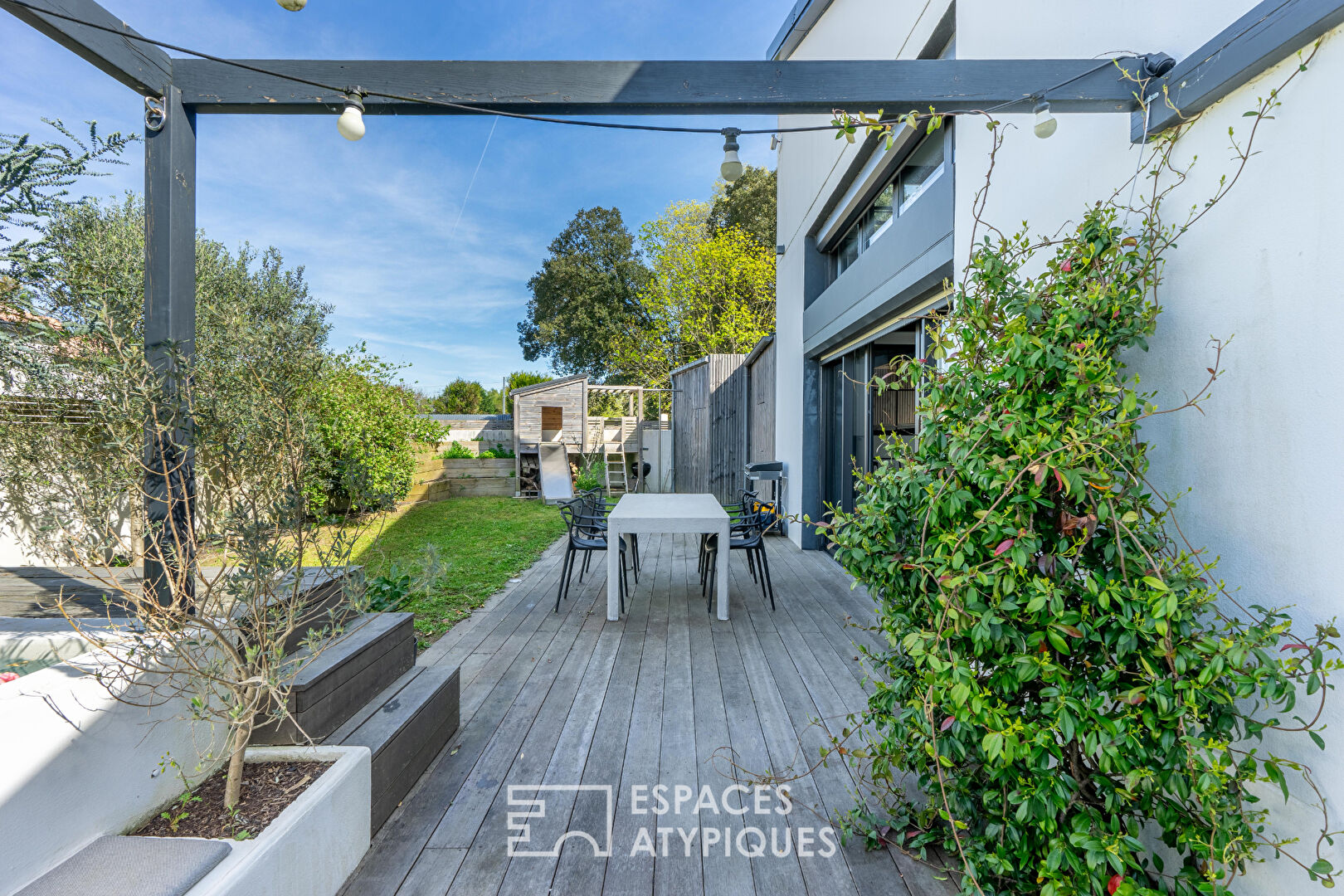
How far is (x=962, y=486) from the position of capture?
144 centimetres

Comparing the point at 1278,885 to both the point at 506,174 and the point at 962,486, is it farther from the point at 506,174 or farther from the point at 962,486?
the point at 506,174

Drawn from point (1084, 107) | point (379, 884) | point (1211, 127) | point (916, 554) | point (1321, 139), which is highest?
point (1084, 107)

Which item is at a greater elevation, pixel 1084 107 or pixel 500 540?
pixel 1084 107

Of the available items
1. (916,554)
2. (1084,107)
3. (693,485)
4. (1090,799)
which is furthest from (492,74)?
(693,485)

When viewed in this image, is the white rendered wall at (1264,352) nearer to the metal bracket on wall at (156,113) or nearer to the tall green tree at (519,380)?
the metal bracket on wall at (156,113)

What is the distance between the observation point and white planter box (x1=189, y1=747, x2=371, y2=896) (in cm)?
116

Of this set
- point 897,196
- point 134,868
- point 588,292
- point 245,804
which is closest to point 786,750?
point 245,804

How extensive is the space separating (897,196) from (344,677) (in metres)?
4.36

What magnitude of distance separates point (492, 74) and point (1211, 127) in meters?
2.00

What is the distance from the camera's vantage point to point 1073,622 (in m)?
1.23

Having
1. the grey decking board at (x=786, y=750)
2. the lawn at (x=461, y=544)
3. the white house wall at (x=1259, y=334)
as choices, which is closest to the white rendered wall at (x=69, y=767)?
the lawn at (x=461, y=544)

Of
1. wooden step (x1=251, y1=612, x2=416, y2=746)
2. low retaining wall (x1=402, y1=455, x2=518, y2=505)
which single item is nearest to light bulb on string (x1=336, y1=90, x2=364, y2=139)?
wooden step (x1=251, y1=612, x2=416, y2=746)

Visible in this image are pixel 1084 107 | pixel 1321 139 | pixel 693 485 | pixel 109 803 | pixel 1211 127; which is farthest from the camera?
pixel 693 485

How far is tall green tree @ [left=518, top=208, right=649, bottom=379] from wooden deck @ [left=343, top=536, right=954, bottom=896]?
16.9 meters
